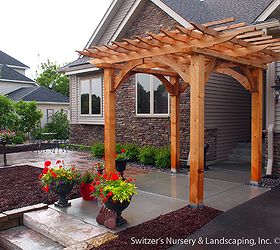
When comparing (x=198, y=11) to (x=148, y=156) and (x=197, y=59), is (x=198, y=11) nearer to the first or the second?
(x=148, y=156)

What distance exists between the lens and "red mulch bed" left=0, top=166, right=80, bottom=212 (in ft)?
19.5

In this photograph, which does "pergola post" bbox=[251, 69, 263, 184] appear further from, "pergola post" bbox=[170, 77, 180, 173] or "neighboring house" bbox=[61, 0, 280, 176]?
"neighboring house" bbox=[61, 0, 280, 176]

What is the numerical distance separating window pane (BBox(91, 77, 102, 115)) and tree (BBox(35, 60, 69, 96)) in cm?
2752

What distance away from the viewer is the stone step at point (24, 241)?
4.36m

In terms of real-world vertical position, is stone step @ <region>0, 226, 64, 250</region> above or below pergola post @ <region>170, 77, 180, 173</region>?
below

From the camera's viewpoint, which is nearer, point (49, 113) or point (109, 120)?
point (109, 120)

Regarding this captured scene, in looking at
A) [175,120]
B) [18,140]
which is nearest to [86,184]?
[175,120]

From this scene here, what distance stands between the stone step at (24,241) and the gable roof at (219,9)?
8.10 m

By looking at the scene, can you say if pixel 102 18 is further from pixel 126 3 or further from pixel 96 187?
pixel 96 187

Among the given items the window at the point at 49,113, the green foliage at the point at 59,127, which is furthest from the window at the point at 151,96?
the window at the point at 49,113

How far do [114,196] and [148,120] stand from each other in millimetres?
6933

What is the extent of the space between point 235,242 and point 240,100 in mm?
8000

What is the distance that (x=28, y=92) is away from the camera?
26.1 m

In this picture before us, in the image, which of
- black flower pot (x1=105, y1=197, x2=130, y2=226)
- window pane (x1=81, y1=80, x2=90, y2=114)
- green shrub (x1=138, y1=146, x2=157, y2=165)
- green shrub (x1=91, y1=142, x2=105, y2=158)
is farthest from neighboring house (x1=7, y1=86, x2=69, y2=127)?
black flower pot (x1=105, y1=197, x2=130, y2=226)
